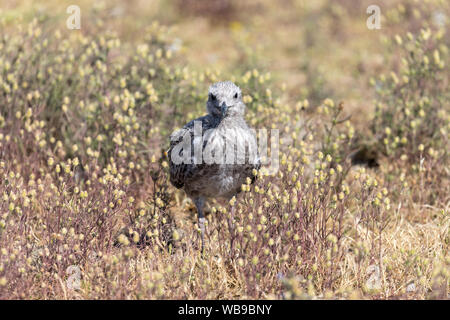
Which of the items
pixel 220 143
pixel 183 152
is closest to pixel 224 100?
pixel 220 143

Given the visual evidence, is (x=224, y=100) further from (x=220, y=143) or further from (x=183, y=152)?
(x=183, y=152)

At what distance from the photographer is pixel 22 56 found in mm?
5809

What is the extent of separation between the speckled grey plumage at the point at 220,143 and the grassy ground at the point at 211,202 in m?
0.18

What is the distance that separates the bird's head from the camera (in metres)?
4.16

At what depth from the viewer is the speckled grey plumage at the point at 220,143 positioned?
425 centimetres

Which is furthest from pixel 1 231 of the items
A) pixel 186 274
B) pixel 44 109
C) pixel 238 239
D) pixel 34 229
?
pixel 44 109

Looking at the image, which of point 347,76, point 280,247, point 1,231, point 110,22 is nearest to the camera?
point 1,231

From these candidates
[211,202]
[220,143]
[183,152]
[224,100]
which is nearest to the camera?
[224,100]

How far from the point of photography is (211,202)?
18.4 feet

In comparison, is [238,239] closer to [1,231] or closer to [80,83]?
[1,231]

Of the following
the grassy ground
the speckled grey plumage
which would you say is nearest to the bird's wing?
the speckled grey plumage

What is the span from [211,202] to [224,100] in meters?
1.72

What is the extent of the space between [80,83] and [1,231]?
2572 millimetres

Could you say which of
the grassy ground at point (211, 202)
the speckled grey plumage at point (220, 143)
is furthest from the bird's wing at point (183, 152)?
the grassy ground at point (211, 202)
